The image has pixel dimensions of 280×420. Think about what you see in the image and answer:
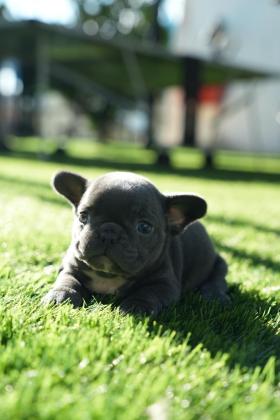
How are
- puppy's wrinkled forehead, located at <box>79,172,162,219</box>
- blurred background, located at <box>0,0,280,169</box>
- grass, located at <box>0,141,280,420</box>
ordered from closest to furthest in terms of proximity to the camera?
grass, located at <box>0,141,280,420</box> < puppy's wrinkled forehead, located at <box>79,172,162,219</box> < blurred background, located at <box>0,0,280,169</box>

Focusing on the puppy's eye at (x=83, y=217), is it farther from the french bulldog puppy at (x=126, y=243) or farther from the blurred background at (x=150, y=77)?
the blurred background at (x=150, y=77)

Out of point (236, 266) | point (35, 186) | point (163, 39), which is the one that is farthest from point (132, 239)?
point (163, 39)

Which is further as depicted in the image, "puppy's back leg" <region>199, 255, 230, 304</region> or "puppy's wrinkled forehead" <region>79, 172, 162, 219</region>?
"puppy's back leg" <region>199, 255, 230, 304</region>

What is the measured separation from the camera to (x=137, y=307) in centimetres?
232

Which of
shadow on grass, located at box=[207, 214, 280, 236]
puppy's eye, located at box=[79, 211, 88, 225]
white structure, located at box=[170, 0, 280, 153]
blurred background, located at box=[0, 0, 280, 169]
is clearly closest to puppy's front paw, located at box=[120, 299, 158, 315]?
puppy's eye, located at box=[79, 211, 88, 225]

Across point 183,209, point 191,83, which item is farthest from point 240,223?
point 191,83

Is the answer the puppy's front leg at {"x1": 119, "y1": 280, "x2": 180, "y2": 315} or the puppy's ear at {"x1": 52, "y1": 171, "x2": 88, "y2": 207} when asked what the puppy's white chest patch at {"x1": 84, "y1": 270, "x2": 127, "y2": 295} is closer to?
the puppy's front leg at {"x1": 119, "y1": 280, "x2": 180, "y2": 315}

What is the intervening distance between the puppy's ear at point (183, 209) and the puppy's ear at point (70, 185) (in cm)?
42

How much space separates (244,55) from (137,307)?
2435 centimetres

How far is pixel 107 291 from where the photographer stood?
259cm

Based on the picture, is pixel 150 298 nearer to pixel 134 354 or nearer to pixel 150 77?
pixel 134 354

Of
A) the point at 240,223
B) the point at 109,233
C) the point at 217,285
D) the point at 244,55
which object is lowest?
the point at 240,223

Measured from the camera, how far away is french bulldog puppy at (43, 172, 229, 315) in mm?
2346

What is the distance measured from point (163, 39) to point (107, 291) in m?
32.8
